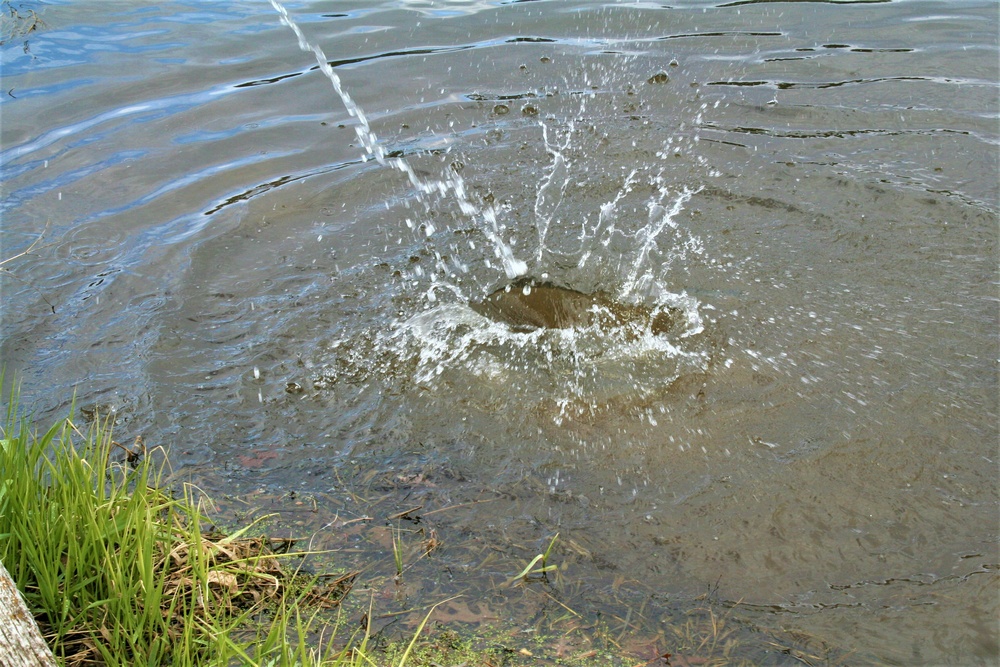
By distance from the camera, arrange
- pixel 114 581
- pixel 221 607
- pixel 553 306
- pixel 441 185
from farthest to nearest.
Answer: pixel 441 185, pixel 553 306, pixel 221 607, pixel 114 581

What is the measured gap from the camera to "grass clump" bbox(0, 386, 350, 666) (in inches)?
96.5

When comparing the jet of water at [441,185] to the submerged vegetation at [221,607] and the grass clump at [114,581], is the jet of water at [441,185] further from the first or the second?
the grass clump at [114,581]

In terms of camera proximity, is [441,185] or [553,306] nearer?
[553,306]

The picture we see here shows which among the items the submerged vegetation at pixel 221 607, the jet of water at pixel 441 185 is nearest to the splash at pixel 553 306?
the jet of water at pixel 441 185

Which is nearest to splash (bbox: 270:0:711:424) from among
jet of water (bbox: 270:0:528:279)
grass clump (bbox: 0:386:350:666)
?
jet of water (bbox: 270:0:528:279)

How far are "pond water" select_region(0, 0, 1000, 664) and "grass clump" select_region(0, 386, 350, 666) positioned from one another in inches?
29.4

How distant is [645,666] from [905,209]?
3766 mm

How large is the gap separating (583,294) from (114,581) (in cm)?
302

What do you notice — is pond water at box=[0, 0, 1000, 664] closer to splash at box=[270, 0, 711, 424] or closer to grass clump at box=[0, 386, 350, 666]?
splash at box=[270, 0, 711, 424]

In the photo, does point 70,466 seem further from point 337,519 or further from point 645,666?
point 645,666

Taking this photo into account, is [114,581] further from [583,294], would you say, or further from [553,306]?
[583,294]

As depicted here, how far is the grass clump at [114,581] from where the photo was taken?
245 cm

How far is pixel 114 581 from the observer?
2.47 meters

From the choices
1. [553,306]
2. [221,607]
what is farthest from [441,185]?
[221,607]
